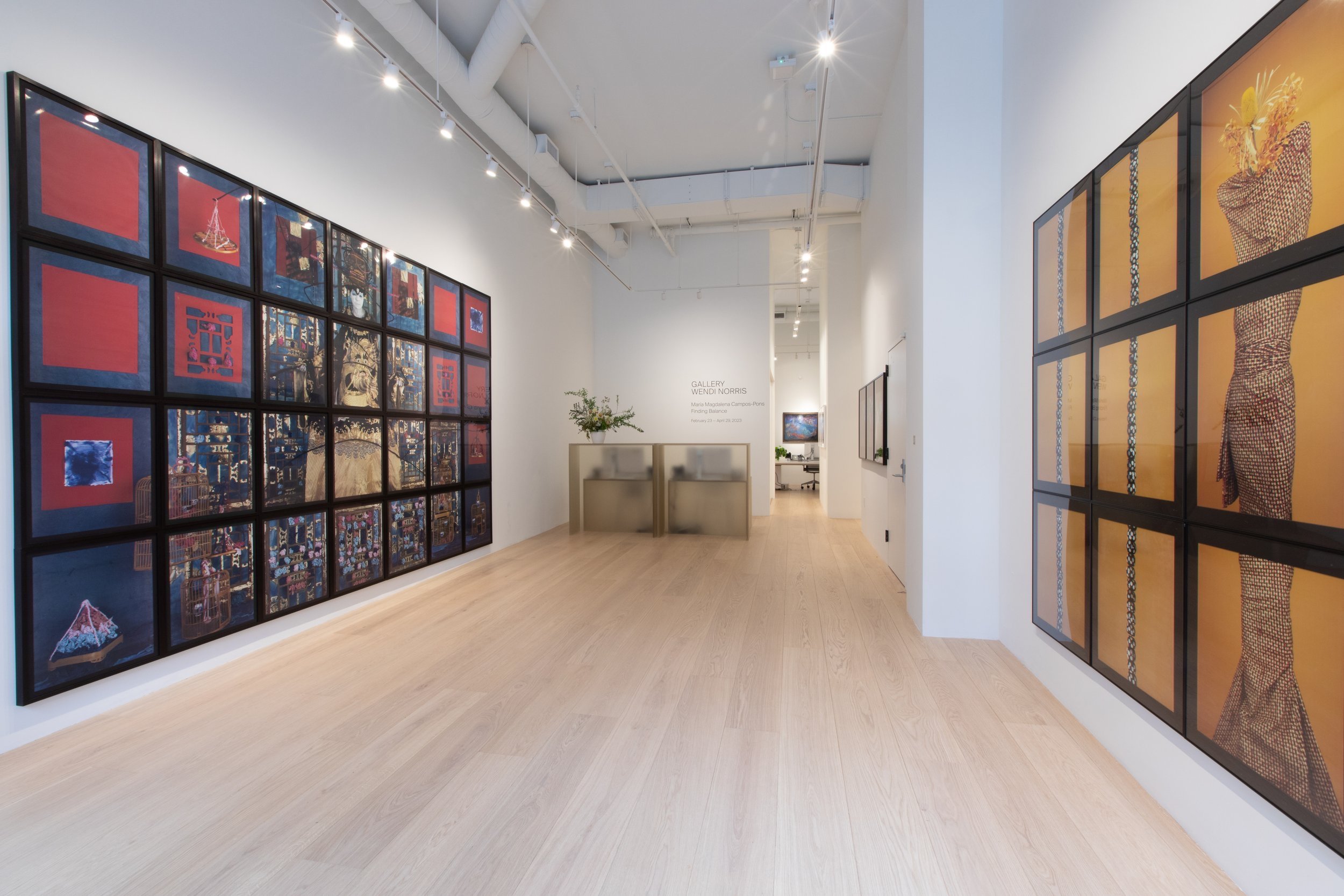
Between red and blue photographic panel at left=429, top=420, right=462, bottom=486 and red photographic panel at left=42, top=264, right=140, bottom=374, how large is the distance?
2281 millimetres

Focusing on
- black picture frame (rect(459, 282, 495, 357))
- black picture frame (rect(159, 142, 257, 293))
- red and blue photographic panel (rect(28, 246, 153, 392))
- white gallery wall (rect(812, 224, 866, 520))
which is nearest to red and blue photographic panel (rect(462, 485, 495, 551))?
black picture frame (rect(459, 282, 495, 357))

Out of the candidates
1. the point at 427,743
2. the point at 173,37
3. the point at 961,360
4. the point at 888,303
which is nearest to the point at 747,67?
the point at 888,303

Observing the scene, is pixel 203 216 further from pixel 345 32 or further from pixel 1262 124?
pixel 1262 124

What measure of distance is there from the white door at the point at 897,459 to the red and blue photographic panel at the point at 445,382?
3.98 m

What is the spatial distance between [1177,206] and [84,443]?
4434mm

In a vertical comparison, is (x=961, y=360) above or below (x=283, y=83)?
below

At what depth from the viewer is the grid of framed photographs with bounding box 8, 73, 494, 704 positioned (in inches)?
91.2

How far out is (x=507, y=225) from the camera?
20.9 ft

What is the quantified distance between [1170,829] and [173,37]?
5.50 metres

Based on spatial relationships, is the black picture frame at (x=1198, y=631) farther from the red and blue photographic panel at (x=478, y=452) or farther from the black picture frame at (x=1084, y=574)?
the red and blue photographic panel at (x=478, y=452)

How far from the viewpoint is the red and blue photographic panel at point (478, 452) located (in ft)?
17.8

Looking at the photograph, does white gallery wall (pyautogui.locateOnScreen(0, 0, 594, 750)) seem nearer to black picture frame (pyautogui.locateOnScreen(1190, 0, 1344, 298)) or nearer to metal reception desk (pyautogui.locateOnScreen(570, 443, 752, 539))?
metal reception desk (pyautogui.locateOnScreen(570, 443, 752, 539))

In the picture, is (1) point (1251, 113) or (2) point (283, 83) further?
(2) point (283, 83)

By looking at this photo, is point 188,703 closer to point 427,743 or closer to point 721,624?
point 427,743
